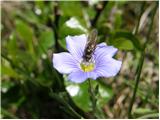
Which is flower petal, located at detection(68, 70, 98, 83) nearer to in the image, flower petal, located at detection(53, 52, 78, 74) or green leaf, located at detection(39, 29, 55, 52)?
flower petal, located at detection(53, 52, 78, 74)

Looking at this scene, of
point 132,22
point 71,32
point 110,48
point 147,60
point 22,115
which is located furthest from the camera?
point 132,22

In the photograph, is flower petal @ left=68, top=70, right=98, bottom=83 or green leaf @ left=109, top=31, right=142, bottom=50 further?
green leaf @ left=109, top=31, right=142, bottom=50

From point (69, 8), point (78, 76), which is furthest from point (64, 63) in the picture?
point (69, 8)

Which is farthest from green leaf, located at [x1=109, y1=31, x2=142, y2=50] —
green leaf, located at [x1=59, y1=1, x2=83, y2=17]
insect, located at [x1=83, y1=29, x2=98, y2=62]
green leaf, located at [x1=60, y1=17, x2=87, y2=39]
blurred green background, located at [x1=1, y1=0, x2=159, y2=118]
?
insect, located at [x1=83, y1=29, x2=98, y2=62]

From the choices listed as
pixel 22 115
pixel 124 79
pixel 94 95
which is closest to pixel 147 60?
pixel 124 79

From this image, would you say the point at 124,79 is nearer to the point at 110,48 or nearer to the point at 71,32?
the point at 71,32

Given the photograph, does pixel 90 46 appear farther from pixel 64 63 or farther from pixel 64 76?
pixel 64 76

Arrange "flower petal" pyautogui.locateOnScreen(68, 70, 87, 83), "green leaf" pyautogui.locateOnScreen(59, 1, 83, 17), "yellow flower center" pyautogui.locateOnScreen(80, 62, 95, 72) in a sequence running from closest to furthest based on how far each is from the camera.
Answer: "flower petal" pyautogui.locateOnScreen(68, 70, 87, 83) < "yellow flower center" pyautogui.locateOnScreen(80, 62, 95, 72) < "green leaf" pyautogui.locateOnScreen(59, 1, 83, 17)

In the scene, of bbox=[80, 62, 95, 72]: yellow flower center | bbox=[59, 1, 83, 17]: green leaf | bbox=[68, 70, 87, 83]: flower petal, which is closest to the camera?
bbox=[68, 70, 87, 83]: flower petal
